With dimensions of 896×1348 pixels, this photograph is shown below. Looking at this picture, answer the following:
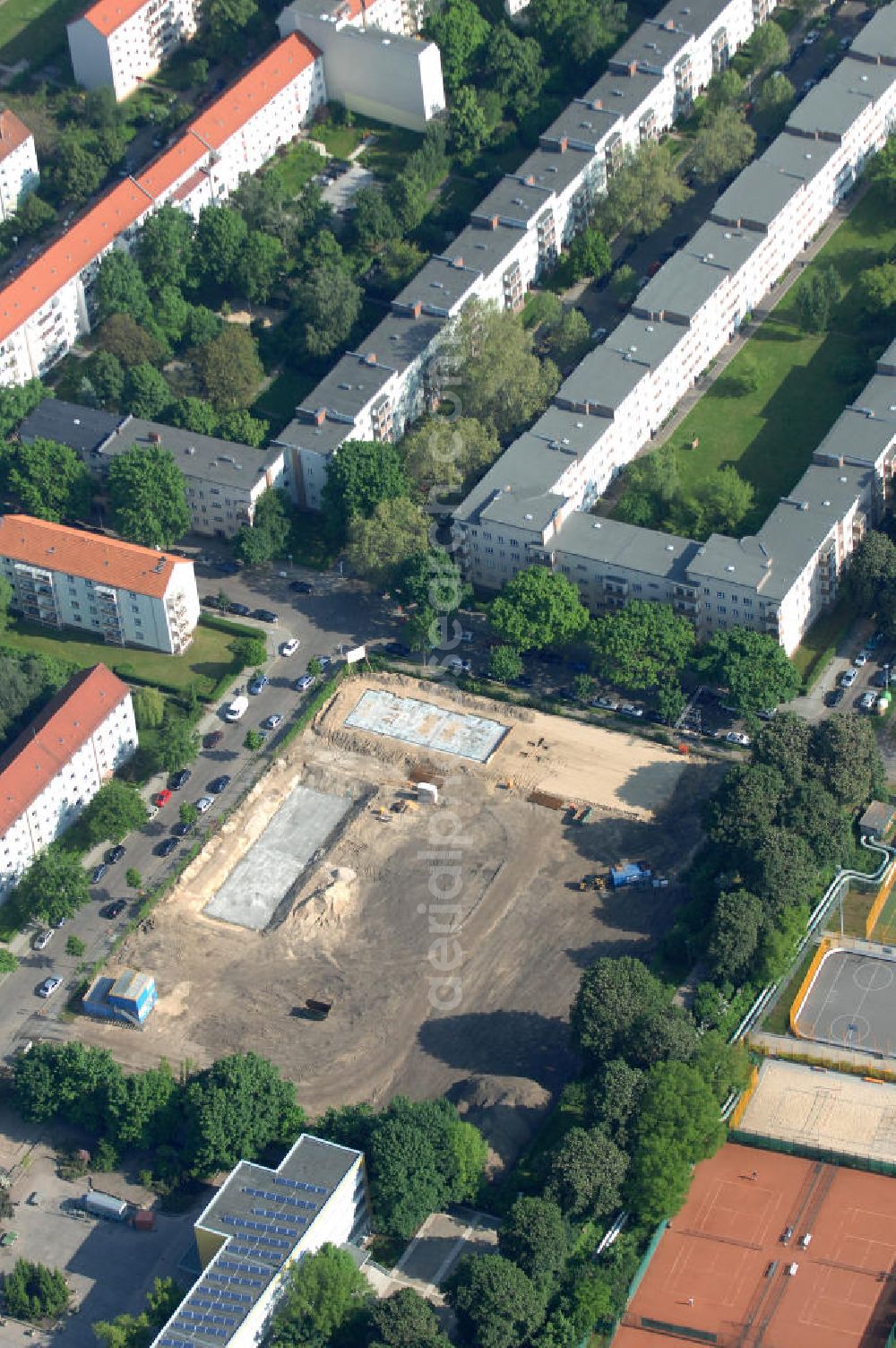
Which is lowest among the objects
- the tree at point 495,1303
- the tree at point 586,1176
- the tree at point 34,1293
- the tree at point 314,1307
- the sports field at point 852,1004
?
the tree at point 34,1293

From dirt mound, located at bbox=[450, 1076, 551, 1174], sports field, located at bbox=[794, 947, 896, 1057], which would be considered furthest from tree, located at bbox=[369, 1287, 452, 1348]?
sports field, located at bbox=[794, 947, 896, 1057]

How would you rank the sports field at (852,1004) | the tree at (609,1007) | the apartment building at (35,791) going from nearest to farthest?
the tree at (609,1007) < the sports field at (852,1004) < the apartment building at (35,791)

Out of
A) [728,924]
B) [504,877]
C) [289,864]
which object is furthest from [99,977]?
[728,924]

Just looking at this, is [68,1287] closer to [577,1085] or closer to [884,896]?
[577,1085]

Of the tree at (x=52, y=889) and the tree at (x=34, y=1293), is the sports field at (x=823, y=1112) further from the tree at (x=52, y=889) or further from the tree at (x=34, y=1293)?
the tree at (x=52, y=889)

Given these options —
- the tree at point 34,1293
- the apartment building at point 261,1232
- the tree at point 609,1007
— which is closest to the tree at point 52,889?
the apartment building at point 261,1232
